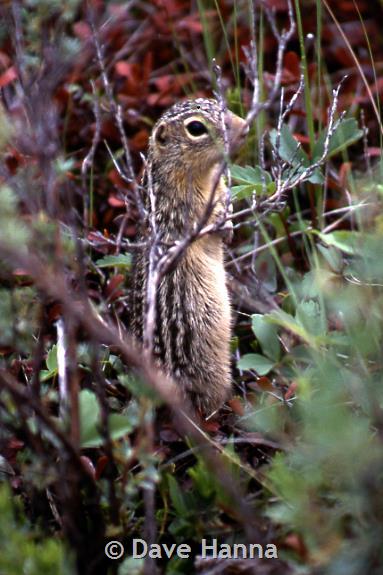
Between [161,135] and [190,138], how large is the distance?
0.16 meters

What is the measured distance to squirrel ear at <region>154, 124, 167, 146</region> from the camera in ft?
12.5

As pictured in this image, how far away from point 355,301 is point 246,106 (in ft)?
8.46

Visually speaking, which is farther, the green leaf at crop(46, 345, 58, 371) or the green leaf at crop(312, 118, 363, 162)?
the green leaf at crop(312, 118, 363, 162)

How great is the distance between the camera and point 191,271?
11.3ft

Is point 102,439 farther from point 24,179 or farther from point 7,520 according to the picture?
point 24,179

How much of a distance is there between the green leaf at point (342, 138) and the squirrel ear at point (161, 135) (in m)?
0.64

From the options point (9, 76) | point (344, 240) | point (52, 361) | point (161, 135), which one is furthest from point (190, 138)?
point (9, 76)

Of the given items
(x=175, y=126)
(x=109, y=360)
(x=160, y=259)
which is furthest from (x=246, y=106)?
(x=160, y=259)

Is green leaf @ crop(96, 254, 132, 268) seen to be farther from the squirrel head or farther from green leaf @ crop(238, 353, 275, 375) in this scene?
green leaf @ crop(238, 353, 275, 375)

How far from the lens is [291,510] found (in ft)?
7.41

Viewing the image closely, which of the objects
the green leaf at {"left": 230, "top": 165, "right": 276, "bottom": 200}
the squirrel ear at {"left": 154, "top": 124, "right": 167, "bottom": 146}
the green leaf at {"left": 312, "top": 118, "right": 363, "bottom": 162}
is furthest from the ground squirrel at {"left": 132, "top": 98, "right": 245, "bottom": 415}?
the green leaf at {"left": 312, "top": 118, "right": 363, "bottom": 162}

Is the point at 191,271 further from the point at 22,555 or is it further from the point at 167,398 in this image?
the point at 22,555

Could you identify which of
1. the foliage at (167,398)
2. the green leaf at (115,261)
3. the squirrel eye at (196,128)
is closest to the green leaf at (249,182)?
the foliage at (167,398)

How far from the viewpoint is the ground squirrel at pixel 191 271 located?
10.7ft
